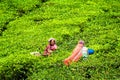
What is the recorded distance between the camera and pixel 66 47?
26.4 m

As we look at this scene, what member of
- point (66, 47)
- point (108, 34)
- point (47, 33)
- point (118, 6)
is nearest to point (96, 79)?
point (66, 47)

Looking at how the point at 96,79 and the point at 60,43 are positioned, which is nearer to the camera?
the point at 96,79

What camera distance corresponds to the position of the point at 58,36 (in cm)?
2952

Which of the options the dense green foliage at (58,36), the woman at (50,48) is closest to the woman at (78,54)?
the dense green foliage at (58,36)

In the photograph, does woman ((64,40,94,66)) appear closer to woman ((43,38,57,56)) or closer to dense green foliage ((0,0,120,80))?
dense green foliage ((0,0,120,80))

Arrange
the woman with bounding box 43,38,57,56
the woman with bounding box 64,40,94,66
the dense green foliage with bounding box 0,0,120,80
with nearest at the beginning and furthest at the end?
the dense green foliage with bounding box 0,0,120,80 < the woman with bounding box 64,40,94,66 < the woman with bounding box 43,38,57,56

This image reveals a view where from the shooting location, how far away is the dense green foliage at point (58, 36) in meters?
21.0

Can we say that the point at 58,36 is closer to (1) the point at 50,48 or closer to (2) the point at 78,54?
(1) the point at 50,48

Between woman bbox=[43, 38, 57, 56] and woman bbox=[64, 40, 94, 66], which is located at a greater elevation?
woman bbox=[64, 40, 94, 66]

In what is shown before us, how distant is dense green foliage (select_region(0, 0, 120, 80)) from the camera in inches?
825

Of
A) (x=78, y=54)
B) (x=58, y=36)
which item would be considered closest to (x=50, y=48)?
(x=78, y=54)

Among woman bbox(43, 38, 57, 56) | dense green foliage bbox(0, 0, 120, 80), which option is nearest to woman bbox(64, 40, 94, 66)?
dense green foliage bbox(0, 0, 120, 80)

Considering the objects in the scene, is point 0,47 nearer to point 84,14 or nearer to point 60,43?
point 60,43

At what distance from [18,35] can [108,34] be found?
6846 mm
